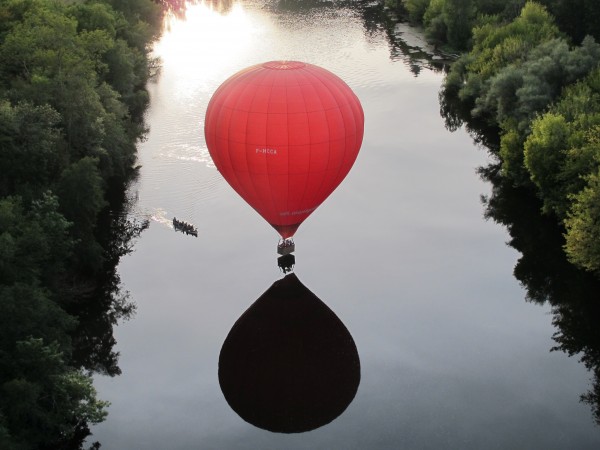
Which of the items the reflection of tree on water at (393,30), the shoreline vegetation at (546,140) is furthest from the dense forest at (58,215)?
the reflection of tree on water at (393,30)

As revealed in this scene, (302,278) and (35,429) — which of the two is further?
(302,278)

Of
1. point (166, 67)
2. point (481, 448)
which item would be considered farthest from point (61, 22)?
point (481, 448)

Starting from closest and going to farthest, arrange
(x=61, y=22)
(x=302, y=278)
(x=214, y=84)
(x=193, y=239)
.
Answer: (x=302, y=278) < (x=193, y=239) < (x=61, y=22) < (x=214, y=84)

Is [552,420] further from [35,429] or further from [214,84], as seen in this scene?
[214,84]

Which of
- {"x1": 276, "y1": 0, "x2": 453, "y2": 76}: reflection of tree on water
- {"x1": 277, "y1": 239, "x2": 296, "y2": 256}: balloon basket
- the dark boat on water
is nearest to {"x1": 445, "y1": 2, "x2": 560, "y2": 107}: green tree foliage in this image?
{"x1": 276, "y1": 0, "x2": 453, "y2": 76}: reflection of tree on water

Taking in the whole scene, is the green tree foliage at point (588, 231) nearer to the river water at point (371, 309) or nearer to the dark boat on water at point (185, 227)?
the river water at point (371, 309)

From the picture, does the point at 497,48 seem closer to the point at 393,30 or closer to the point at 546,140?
the point at 546,140

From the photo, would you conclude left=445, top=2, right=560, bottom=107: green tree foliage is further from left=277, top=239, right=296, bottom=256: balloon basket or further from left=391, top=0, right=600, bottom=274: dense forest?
left=277, top=239, right=296, bottom=256: balloon basket

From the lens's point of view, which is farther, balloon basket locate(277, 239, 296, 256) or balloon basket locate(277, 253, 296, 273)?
balloon basket locate(277, 239, 296, 256)
